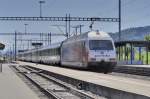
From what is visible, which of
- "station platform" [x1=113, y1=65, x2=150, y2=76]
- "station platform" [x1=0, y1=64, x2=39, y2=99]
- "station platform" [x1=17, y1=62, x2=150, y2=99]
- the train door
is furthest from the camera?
the train door

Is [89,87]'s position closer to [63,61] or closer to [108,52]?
[108,52]

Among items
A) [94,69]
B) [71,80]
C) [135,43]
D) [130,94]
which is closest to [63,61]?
[135,43]

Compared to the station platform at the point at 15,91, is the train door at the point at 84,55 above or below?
above

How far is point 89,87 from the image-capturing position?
23.9 metres

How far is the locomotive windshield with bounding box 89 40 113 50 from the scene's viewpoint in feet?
126

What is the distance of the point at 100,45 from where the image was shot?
3878cm

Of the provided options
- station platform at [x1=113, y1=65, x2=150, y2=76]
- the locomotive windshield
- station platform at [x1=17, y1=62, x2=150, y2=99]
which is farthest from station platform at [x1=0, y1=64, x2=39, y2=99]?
station platform at [x1=113, y1=65, x2=150, y2=76]

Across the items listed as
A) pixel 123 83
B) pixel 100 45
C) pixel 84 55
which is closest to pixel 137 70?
pixel 100 45

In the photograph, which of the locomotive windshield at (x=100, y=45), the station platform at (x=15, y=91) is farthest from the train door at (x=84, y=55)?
the station platform at (x=15, y=91)

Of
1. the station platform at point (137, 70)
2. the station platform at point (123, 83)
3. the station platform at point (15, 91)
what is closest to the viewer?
the station platform at point (123, 83)

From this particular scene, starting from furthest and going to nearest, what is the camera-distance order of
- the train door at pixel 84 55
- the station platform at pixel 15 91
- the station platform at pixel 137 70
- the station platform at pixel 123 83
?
the train door at pixel 84 55 → the station platform at pixel 137 70 → the station platform at pixel 15 91 → the station platform at pixel 123 83

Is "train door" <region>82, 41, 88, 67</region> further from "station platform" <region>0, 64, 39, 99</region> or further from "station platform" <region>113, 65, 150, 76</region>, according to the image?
"station platform" <region>0, 64, 39, 99</region>

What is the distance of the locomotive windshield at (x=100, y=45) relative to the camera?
126ft

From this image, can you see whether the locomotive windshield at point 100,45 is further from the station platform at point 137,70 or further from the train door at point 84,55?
the station platform at point 137,70
